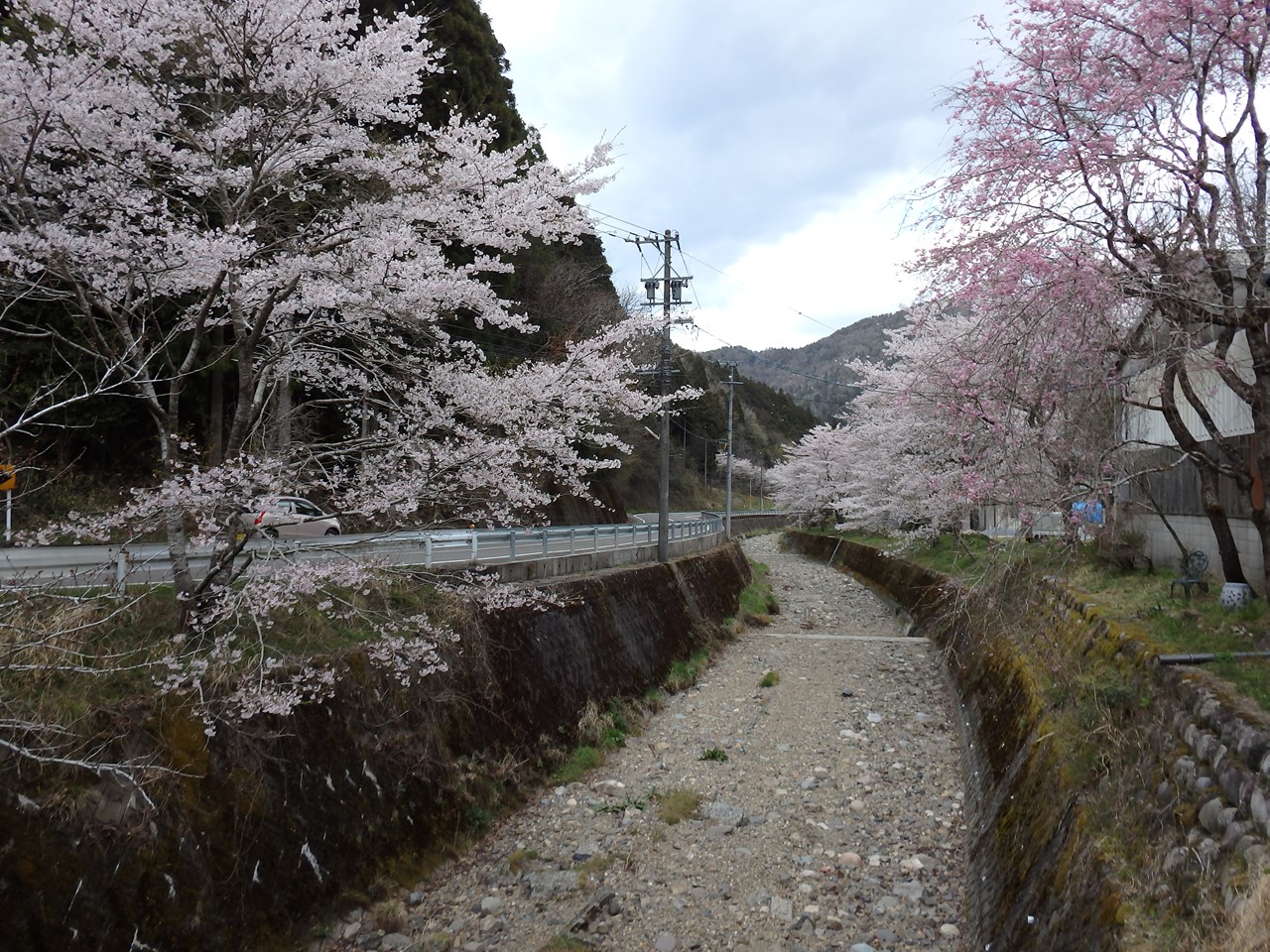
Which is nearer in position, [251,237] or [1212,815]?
[1212,815]

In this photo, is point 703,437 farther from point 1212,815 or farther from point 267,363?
point 1212,815

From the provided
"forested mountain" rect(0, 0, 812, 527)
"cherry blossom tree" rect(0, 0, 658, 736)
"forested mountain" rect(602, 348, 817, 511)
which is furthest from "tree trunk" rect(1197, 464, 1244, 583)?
"forested mountain" rect(602, 348, 817, 511)

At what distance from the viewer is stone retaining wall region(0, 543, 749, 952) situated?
465 cm

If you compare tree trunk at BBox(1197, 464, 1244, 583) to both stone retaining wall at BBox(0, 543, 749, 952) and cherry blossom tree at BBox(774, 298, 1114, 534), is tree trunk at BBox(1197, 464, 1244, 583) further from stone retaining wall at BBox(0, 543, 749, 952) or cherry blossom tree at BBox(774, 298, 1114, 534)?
stone retaining wall at BBox(0, 543, 749, 952)

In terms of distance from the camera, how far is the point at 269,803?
603cm

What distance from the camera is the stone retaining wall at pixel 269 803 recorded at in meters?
4.65

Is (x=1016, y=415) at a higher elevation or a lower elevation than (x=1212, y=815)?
higher

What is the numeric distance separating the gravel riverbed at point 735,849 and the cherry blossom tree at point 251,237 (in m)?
2.56

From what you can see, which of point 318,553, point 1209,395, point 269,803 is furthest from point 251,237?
point 1209,395

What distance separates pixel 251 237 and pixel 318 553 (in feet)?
11.1

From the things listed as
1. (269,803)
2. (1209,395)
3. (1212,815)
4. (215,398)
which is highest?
(215,398)

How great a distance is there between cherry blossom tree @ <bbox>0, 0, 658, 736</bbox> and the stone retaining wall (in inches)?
22.7

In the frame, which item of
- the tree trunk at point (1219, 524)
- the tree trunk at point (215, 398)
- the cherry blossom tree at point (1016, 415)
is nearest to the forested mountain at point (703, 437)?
the tree trunk at point (215, 398)

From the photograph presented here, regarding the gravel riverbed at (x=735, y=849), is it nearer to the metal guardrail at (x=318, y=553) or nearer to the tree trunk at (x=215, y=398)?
the metal guardrail at (x=318, y=553)
